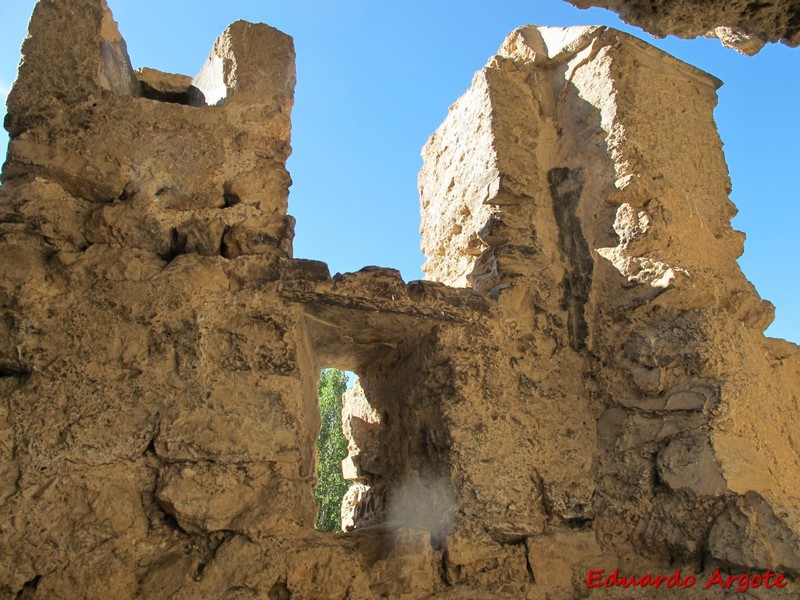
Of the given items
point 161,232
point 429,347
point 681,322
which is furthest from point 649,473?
point 161,232

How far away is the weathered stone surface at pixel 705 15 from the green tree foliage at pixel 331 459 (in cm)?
848

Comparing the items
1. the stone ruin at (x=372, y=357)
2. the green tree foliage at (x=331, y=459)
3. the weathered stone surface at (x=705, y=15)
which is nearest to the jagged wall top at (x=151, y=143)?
the stone ruin at (x=372, y=357)

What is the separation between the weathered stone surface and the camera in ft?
5.82

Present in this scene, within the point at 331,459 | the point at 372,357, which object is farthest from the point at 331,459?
the point at 372,357

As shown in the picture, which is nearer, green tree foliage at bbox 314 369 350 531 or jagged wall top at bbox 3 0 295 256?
jagged wall top at bbox 3 0 295 256

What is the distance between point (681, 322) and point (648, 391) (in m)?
0.28

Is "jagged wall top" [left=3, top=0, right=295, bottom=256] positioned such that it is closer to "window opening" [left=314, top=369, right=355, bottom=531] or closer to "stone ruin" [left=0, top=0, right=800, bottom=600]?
"stone ruin" [left=0, top=0, right=800, bottom=600]

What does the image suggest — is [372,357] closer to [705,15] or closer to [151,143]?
[151,143]

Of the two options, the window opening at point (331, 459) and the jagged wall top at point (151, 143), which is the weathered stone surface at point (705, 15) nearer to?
the jagged wall top at point (151, 143)

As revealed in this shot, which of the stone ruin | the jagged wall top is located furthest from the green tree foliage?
the jagged wall top

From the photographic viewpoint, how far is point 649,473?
2.49m

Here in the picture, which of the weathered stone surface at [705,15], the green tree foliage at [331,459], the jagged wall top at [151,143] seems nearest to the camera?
the weathered stone surface at [705,15]

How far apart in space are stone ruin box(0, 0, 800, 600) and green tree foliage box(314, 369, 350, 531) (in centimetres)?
728

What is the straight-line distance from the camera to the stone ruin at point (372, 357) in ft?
6.84
